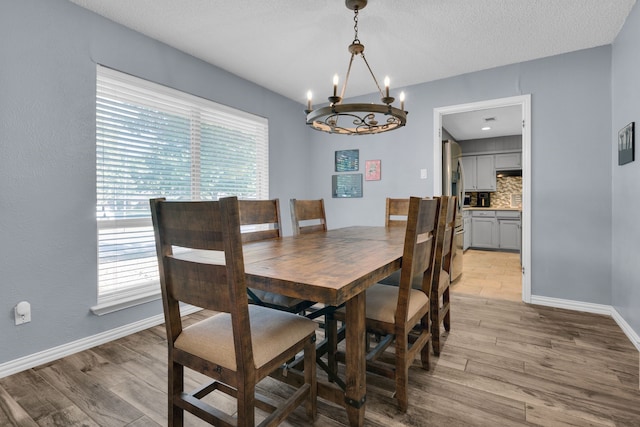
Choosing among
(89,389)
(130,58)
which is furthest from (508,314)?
(130,58)

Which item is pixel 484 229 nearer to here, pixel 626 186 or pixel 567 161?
pixel 567 161

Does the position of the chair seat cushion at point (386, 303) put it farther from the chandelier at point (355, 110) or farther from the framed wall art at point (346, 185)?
the framed wall art at point (346, 185)

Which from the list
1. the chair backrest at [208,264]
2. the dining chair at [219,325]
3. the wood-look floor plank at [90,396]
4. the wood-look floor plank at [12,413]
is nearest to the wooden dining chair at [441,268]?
the dining chair at [219,325]

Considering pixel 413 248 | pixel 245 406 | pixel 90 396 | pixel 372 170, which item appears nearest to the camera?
pixel 245 406

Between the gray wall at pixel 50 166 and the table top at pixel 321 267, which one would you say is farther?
the gray wall at pixel 50 166

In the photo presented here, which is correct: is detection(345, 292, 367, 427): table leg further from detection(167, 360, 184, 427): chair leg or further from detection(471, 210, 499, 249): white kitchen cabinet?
detection(471, 210, 499, 249): white kitchen cabinet

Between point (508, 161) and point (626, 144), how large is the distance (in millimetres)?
4241

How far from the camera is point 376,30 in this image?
2521 millimetres

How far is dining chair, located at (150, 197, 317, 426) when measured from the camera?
3.16 ft

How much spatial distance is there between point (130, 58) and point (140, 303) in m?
1.99

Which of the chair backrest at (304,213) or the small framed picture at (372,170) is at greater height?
the small framed picture at (372,170)

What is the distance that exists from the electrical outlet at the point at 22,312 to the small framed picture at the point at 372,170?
3.48m

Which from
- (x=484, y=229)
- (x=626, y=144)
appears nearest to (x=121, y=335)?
→ (x=626, y=144)

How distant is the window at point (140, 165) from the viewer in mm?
2350
